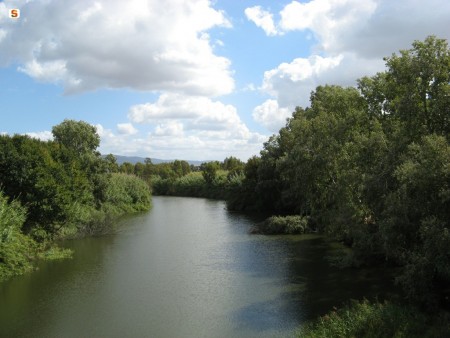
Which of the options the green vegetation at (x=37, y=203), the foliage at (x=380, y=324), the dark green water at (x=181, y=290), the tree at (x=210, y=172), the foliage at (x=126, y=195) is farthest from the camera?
the tree at (x=210, y=172)

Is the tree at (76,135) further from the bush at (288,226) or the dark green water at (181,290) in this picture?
the bush at (288,226)

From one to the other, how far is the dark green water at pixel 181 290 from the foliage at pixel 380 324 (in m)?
1.75

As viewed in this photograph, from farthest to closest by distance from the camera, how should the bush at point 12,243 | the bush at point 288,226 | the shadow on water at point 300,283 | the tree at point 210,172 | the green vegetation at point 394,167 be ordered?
the tree at point 210,172 → the bush at point 288,226 → the bush at point 12,243 → the shadow on water at point 300,283 → the green vegetation at point 394,167

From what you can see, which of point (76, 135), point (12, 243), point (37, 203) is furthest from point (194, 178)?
point (12, 243)

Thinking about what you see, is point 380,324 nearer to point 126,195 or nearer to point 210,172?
point 126,195

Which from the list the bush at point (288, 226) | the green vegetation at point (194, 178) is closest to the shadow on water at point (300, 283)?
the bush at point (288, 226)

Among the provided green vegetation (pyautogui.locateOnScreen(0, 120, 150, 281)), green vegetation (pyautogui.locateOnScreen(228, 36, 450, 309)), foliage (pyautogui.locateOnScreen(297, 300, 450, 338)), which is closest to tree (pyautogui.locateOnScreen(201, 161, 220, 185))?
green vegetation (pyautogui.locateOnScreen(0, 120, 150, 281))

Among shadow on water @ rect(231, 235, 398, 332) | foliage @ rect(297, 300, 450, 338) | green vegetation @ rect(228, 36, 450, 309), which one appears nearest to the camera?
foliage @ rect(297, 300, 450, 338)

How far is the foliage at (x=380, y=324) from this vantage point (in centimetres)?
1520

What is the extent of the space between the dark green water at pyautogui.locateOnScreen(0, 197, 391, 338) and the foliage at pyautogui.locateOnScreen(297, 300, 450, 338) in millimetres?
1750

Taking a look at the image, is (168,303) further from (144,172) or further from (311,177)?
(144,172)

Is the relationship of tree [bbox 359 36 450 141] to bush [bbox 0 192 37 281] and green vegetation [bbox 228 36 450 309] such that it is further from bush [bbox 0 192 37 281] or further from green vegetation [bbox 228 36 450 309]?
bush [bbox 0 192 37 281]

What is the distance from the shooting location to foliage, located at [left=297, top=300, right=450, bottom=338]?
15.2 m

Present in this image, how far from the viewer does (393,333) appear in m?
15.2
